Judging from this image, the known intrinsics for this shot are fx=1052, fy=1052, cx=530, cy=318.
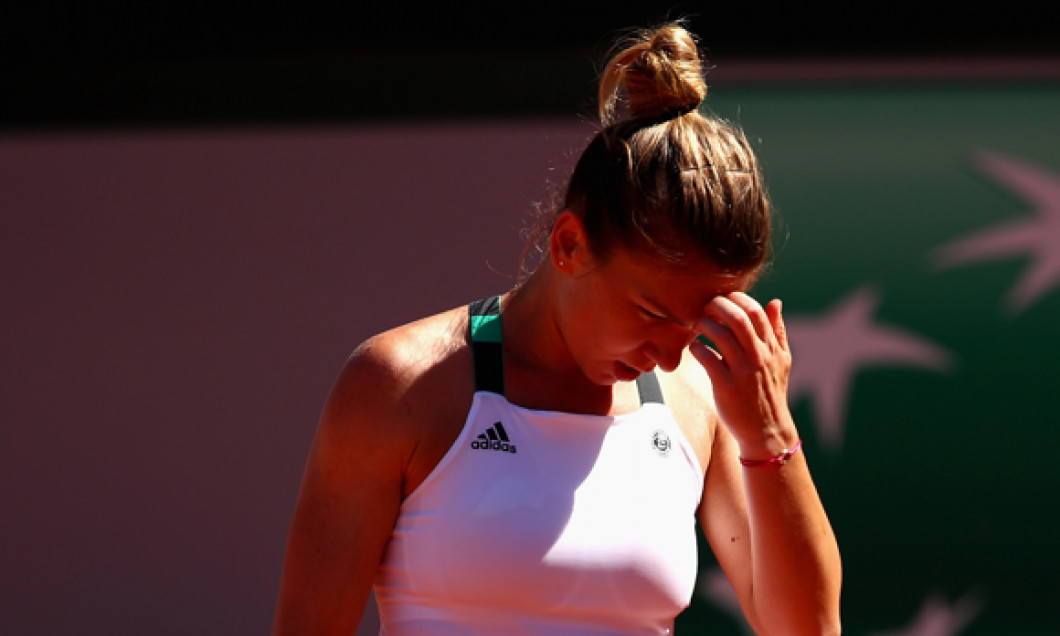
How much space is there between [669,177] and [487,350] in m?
0.33

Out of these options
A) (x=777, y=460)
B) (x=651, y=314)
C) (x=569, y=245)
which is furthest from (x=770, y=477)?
(x=569, y=245)

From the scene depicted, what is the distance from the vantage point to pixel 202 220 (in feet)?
9.87

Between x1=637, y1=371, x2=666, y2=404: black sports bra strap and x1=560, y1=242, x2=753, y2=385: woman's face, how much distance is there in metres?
0.09

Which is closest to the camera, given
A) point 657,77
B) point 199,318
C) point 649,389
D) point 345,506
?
point 345,506

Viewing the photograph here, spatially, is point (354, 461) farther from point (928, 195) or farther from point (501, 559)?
point (928, 195)

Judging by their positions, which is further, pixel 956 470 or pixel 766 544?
pixel 956 470

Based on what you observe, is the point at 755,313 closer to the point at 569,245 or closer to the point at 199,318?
the point at 569,245

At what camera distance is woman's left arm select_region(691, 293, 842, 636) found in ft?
4.27

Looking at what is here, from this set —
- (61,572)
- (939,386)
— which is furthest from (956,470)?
(61,572)

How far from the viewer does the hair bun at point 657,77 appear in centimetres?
136

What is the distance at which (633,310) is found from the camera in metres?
1.30

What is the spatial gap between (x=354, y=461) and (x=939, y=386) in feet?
7.13

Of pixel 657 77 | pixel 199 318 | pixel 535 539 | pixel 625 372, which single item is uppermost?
pixel 657 77

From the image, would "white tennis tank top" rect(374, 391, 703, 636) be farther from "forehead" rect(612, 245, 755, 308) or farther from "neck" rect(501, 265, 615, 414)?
"forehead" rect(612, 245, 755, 308)
